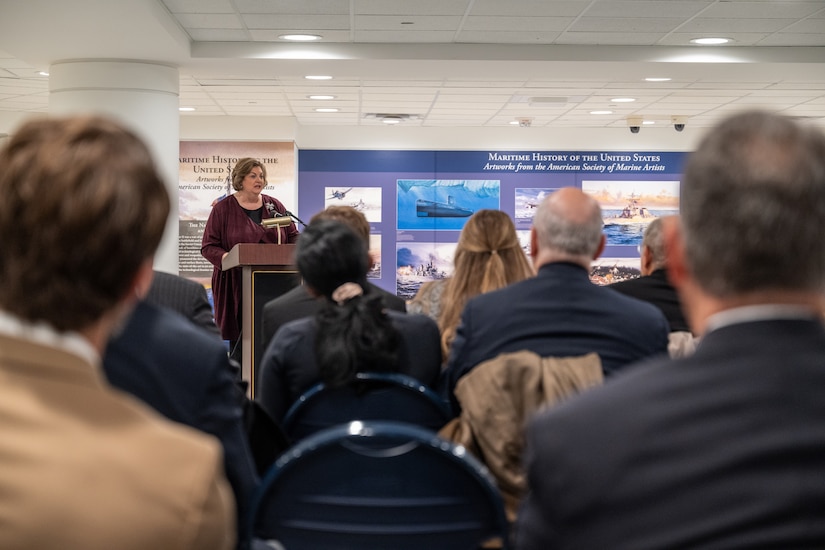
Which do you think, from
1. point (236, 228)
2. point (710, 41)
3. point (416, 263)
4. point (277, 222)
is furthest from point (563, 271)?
point (416, 263)

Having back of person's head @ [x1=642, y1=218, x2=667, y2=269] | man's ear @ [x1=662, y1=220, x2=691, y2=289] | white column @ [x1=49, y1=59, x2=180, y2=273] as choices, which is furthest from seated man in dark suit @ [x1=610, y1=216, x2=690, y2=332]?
white column @ [x1=49, y1=59, x2=180, y2=273]

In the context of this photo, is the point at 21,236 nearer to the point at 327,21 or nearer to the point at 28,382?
the point at 28,382

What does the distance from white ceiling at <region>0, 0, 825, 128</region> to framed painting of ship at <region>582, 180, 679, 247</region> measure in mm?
2287

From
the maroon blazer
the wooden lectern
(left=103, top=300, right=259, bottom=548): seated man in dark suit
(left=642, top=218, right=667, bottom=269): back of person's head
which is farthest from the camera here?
the maroon blazer

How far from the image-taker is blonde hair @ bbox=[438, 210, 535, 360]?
326cm

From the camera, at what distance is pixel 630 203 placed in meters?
13.0

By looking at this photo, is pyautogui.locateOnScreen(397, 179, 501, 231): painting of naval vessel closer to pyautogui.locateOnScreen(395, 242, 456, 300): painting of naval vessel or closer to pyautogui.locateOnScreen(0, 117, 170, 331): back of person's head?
pyautogui.locateOnScreen(395, 242, 456, 300): painting of naval vessel

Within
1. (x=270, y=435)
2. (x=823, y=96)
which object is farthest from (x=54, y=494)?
(x=823, y=96)

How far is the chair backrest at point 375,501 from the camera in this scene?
145cm

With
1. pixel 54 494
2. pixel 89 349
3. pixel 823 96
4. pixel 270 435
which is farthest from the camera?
pixel 823 96

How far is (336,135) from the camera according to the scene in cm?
1270

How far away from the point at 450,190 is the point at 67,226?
1203 cm

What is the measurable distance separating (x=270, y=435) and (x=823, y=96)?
9816 millimetres

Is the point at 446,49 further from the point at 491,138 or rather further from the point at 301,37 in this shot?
the point at 491,138
